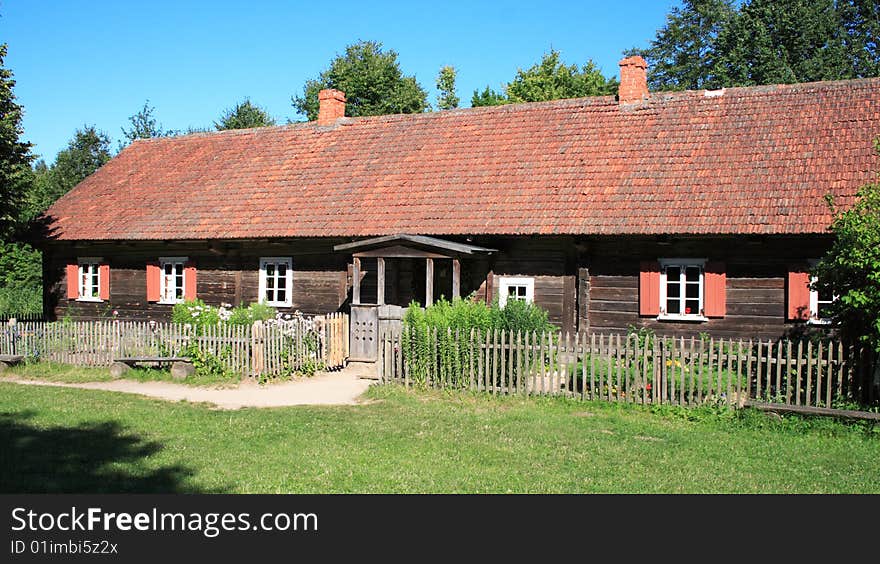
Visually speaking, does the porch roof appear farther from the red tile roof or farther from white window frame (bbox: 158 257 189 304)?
white window frame (bbox: 158 257 189 304)

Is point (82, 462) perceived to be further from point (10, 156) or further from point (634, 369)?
point (10, 156)

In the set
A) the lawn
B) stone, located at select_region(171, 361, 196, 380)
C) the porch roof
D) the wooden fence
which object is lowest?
the lawn

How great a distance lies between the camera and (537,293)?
60.2 feet

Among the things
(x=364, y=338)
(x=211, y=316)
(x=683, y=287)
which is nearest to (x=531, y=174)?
(x=683, y=287)

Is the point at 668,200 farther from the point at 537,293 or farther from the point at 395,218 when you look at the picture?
the point at 395,218

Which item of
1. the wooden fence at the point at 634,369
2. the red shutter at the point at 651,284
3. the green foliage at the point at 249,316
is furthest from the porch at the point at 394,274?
the red shutter at the point at 651,284

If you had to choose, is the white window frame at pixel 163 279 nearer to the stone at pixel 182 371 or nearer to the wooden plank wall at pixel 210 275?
the wooden plank wall at pixel 210 275

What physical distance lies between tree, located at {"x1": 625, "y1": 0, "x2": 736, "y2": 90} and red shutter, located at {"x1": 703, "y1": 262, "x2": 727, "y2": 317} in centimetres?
2896

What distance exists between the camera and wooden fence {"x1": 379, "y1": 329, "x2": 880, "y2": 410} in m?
11.8

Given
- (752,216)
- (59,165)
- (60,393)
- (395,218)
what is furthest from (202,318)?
(59,165)

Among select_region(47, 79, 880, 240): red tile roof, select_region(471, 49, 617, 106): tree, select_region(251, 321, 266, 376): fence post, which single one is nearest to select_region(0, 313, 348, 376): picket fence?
select_region(251, 321, 266, 376): fence post

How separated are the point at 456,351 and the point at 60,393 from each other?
7045mm

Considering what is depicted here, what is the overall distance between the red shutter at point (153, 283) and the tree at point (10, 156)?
3.70 m

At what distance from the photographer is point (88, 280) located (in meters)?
23.6
